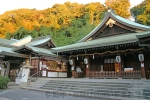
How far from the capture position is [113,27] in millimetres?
19156

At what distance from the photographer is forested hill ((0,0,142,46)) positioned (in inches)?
1634

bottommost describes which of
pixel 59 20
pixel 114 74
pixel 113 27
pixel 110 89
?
pixel 110 89

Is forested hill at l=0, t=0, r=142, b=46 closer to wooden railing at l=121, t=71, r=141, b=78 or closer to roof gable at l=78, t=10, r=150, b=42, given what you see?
roof gable at l=78, t=10, r=150, b=42

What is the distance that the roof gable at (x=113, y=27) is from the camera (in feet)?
57.4

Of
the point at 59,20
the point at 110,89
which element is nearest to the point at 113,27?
the point at 110,89

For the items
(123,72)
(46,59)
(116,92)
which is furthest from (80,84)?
(46,59)

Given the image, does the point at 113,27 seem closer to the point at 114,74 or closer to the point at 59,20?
the point at 114,74

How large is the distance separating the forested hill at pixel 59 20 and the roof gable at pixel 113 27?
60.9 ft

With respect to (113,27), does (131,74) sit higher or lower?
lower

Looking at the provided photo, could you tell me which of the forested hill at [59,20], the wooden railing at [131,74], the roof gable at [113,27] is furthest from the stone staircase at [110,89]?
the forested hill at [59,20]

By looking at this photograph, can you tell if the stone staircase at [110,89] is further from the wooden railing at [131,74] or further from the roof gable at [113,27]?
the roof gable at [113,27]

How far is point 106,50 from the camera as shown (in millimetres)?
16594

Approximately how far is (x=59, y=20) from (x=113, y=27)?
2840 centimetres

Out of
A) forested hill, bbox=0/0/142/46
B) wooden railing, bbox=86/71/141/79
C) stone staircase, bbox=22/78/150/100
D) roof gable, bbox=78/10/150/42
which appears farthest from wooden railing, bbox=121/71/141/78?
forested hill, bbox=0/0/142/46
